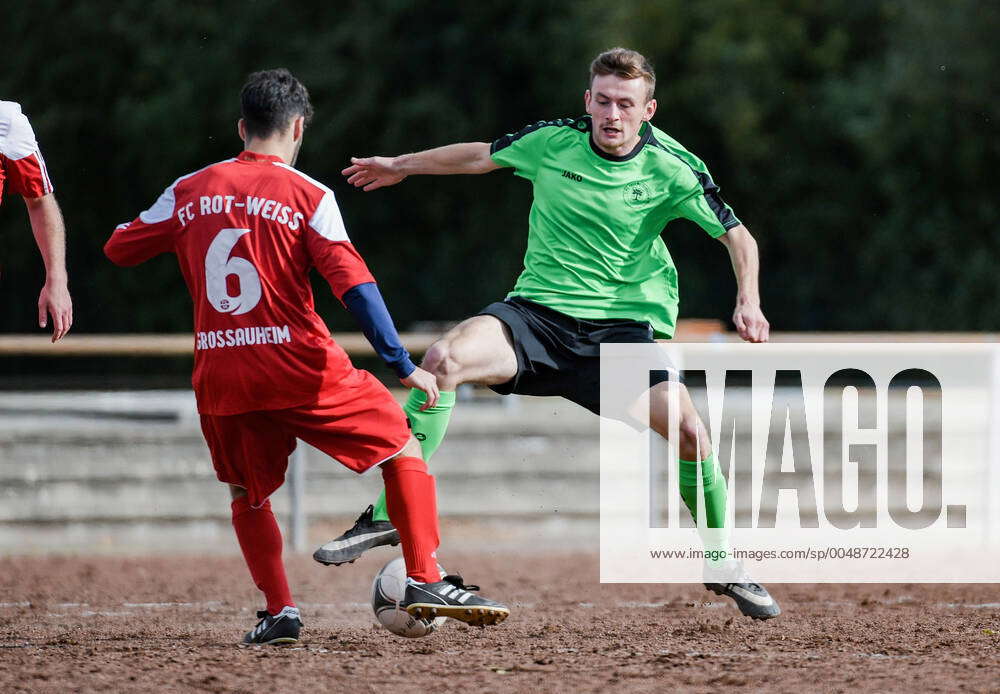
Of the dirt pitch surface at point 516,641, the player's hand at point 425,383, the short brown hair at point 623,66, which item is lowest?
the dirt pitch surface at point 516,641

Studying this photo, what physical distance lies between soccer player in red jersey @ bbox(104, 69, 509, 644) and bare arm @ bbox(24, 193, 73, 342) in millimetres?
467

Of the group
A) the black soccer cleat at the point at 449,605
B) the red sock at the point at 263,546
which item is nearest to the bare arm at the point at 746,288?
the black soccer cleat at the point at 449,605

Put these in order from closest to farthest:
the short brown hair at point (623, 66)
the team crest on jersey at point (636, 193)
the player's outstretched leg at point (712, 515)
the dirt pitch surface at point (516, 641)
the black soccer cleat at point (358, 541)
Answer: the dirt pitch surface at point (516, 641) → the black soccer cleat at point (358, 541) → the short brown hair at point (623, 66) → the team crest on jersey at point (636, 193) → the player's outstretched leg at point (712, 515)

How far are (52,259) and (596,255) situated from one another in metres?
2.21

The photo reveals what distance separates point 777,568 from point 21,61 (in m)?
25.1

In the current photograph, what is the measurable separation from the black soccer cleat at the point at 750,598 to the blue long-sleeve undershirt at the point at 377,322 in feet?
6.34

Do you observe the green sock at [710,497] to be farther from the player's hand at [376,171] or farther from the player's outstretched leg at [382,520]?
the player's hand at [376,171]

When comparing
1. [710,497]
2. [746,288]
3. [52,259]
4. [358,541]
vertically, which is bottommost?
[358,541]

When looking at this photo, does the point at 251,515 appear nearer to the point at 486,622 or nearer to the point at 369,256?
the point at 486,622

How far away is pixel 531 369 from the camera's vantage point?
20.0 ft

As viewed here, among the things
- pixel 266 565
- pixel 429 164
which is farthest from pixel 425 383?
pixel 429 164

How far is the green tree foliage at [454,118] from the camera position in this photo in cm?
2992

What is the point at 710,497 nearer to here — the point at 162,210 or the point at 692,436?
the point at 692,436

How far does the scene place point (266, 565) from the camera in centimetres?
574
